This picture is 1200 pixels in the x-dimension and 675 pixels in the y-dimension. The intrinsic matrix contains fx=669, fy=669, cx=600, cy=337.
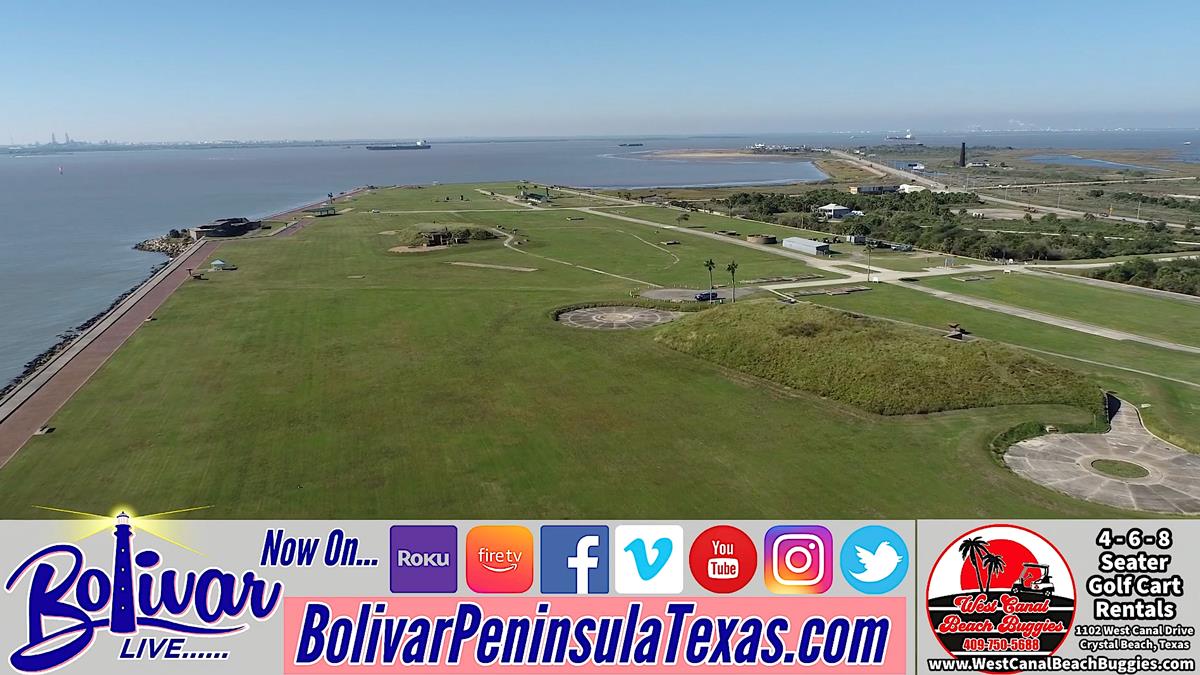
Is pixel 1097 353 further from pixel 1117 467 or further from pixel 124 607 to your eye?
pixel 124 607

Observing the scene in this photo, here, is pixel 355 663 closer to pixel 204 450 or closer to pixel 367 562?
pixel 367 562

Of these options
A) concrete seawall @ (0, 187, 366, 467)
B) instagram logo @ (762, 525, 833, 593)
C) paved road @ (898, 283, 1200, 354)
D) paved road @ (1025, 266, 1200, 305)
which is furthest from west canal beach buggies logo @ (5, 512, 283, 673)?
paved road @ (1025, 266, 1200, 305)

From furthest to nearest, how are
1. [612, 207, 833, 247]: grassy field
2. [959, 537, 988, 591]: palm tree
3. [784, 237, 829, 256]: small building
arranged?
[612, 207, 833, 247]: grassy field
[784, 237, 829, 256]: small building
[959, 537, 988, 591]: palm tree

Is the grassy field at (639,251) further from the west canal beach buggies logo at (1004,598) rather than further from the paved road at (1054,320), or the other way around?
the west canal beach buggies logo at (1004,598)

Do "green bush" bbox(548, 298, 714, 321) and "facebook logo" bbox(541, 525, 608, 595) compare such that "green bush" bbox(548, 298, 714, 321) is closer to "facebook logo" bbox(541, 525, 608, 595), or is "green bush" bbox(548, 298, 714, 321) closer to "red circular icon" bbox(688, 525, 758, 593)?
"facebook logo" bbox(541, 525, 608, 595)

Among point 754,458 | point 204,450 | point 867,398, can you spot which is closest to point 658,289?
point 867,398

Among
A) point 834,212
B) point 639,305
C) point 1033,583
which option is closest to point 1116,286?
point 639,305
